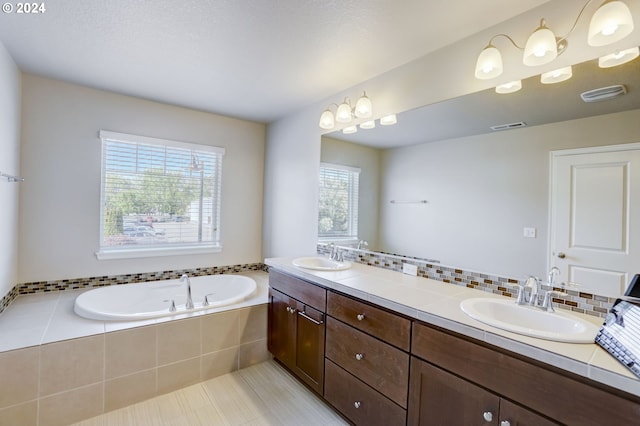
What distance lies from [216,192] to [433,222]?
2487mm

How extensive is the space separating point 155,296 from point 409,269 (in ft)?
8.01

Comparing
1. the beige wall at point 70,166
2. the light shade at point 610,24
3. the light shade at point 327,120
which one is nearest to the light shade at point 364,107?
the light shade at point 327,120

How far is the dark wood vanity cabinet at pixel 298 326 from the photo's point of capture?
2020mm

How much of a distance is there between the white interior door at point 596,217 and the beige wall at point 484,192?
0.05 meters

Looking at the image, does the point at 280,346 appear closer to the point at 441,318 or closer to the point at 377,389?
the point at 377,389

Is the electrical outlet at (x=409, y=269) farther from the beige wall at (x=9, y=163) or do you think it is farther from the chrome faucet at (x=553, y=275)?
the beige wall at (x=9, y=163)

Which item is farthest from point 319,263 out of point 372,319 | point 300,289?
point 372,319

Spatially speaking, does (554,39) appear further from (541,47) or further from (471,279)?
(471,279)

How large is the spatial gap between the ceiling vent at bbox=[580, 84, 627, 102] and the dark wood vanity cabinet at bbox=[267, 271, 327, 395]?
1.71m

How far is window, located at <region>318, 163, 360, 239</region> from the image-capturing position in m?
2.65

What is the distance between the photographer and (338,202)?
2.75 m

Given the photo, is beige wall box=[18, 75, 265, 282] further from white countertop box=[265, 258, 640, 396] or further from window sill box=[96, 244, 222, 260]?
white countertop box=[265, 258, 640, 396]

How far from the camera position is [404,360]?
4.82ft

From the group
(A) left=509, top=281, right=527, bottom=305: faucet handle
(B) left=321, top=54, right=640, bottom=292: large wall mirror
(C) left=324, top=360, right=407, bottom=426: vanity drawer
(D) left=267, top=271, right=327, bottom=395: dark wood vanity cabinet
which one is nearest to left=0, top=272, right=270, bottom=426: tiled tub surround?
(D) left=267, top=271, right=327, bottom=395: dark wood vanity cabinet
